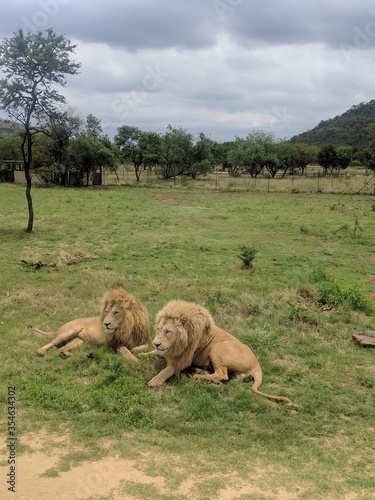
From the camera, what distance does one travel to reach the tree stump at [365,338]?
6344mm

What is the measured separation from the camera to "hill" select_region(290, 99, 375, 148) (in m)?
75.2

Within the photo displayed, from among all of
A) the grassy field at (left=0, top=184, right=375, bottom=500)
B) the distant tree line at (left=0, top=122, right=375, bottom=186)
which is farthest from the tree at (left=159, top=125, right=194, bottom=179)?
the grassy field at (left=0, top=184, right=375, bottom=500)

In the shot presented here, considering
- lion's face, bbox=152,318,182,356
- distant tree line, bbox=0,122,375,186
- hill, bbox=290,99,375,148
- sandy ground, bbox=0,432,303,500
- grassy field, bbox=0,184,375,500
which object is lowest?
sandy ground, bbox=0,432,303,500

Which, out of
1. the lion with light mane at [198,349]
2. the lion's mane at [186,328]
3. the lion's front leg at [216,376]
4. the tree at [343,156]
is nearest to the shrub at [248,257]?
the lion with light mane at [198,349]

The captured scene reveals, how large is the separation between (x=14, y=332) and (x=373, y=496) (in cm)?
487

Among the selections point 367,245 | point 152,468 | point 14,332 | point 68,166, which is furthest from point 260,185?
point 152,468

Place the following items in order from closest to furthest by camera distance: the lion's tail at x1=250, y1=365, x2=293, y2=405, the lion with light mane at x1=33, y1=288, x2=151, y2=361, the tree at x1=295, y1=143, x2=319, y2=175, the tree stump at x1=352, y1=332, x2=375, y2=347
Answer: the lion's tail at x1=250, y1=365, x2=293, y2=405, the lion with light mane at x1=33, y1=288, x2=151, y2=361, the tree stump at x1=352, y1=332, x2=375, y2=347, the tree at x1=295, y1=143, x2=319, y2=175

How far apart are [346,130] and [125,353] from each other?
83497mm

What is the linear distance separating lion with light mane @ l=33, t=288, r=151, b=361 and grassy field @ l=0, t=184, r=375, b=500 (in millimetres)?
174

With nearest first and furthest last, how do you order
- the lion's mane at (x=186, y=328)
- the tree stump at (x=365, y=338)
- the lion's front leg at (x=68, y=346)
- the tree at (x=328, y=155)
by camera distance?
the lion's mane at (x=186, y=328), the lion's front leg at (x=68, y=346), the tree stump at (x=365, y=338), the tree at (x=328, y=155)

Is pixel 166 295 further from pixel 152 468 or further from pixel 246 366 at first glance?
pixel 152 468

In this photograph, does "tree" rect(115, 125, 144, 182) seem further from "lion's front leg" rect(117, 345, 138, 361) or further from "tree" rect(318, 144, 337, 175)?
"lion's front leg" rect(117, 345, 138, 361)

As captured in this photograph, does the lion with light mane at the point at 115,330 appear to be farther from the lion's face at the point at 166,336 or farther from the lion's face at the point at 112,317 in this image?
the lion's face at the point at 166,336

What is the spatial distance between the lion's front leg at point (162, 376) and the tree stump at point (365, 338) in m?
2.84
